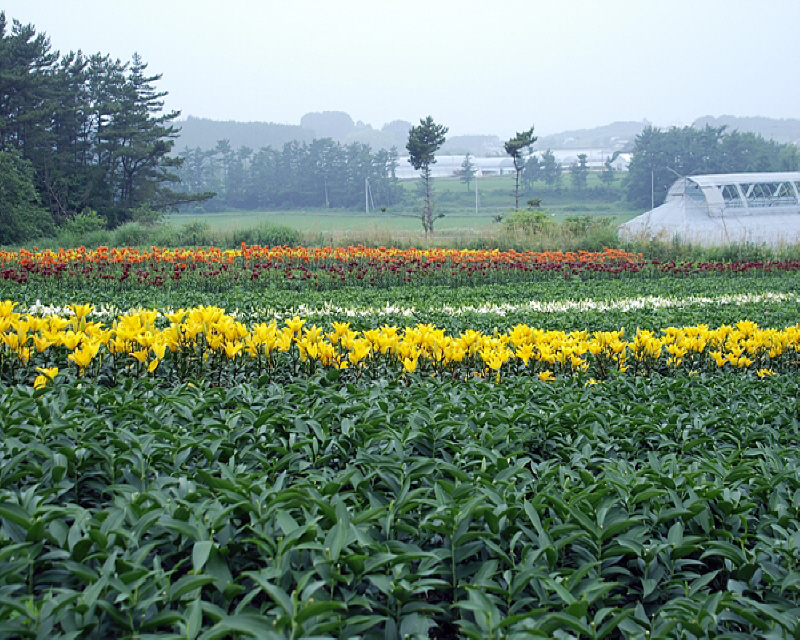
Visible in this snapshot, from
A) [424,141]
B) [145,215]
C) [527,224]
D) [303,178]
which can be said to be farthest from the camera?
[303,178]

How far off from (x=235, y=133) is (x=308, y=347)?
322ft

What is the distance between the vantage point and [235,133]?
3743 inches

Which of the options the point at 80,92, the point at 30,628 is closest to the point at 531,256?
the point at 30,628

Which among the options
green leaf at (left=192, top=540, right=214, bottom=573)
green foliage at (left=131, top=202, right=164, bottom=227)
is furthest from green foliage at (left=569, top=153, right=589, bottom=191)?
green leaf at (left=192, top=540, right=214, bottom=573)

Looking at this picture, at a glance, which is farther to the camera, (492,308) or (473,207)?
(473,207)

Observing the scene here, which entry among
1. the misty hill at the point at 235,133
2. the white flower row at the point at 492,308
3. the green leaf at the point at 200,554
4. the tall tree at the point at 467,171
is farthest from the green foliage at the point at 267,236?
→ the misty hill at the point at 235,133

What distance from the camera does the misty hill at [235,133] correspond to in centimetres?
9431

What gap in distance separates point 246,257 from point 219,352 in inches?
355

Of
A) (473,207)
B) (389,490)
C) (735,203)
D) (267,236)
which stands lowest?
(389,490)

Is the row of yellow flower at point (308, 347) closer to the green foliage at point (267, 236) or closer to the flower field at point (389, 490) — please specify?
the flower field at point (389, 490)

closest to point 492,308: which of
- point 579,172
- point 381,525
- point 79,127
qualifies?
point 381,525

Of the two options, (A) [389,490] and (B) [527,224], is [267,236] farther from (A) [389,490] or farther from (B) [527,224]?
(A) [389,490]

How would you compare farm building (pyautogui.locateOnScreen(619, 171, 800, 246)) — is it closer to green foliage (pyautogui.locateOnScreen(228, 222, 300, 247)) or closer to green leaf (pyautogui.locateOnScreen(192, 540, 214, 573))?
green foliage (pyautogui.locateOnScreen(228, 222, 300, 247))

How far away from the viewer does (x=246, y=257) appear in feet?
41.8
